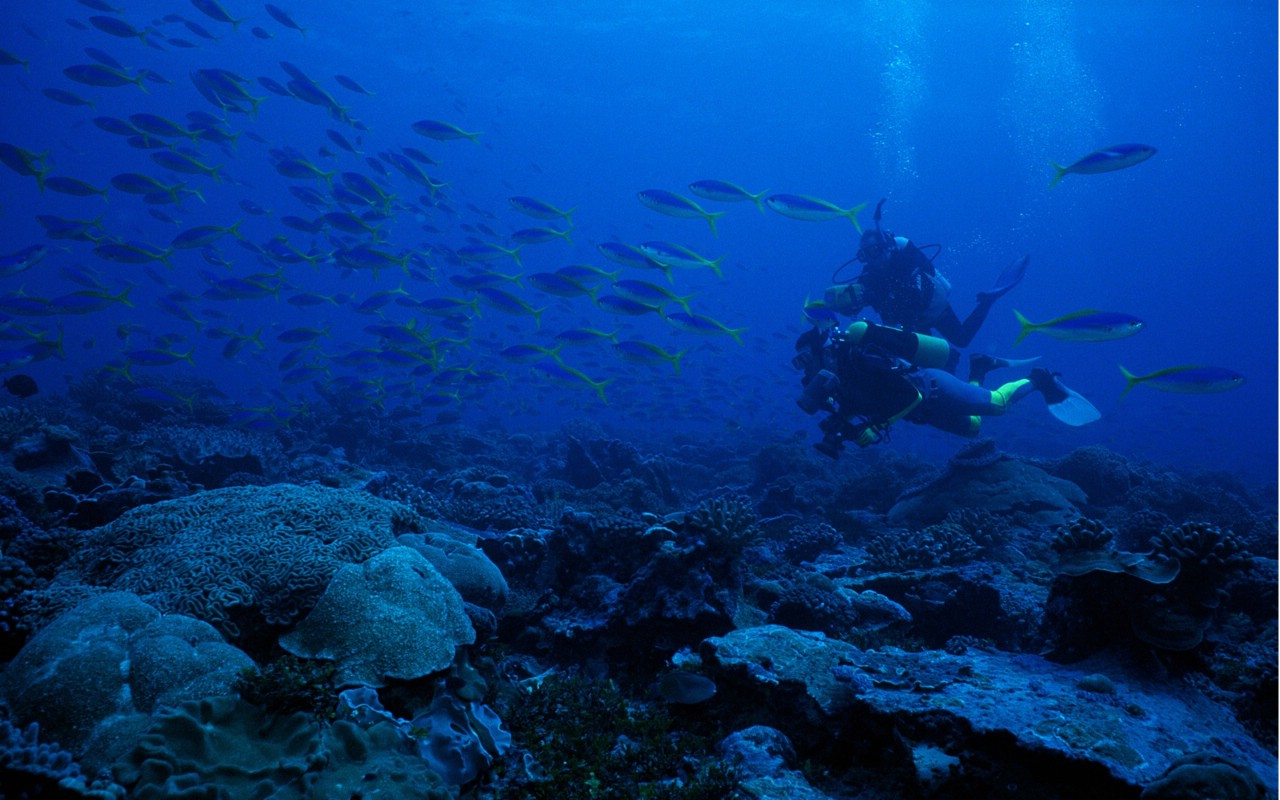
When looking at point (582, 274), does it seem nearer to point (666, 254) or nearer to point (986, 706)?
point (666, 254)

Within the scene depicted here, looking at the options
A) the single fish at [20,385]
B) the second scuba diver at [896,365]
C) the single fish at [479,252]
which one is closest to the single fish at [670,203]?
the second scuba diver at [896,365]

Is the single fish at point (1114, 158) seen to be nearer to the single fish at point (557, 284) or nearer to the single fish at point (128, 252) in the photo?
the single fish at point (557, 284)

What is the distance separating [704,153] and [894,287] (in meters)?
73.4

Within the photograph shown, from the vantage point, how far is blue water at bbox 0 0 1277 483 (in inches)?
989

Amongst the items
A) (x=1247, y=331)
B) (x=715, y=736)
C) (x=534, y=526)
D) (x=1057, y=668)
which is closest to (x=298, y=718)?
(x=715, y=736)

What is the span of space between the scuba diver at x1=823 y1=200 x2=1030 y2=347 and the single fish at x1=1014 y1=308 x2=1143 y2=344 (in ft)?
13.6

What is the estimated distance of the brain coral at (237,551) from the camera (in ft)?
11.9

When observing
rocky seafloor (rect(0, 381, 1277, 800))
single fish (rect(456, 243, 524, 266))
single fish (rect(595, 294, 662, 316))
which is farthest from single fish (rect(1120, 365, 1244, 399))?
single fish (rect(456, 243, 524, 266))

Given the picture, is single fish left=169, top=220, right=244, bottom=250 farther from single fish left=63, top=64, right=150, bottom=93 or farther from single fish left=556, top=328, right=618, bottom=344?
single fish left=556, top=328, right=618, bottom=344

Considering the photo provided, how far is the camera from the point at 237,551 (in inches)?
157

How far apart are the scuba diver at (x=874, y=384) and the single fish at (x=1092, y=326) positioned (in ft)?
6.82

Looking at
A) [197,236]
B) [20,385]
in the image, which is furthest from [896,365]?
[20,385]

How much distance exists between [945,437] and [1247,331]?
132m

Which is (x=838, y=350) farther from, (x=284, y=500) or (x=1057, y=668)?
(x=284, y=500)
